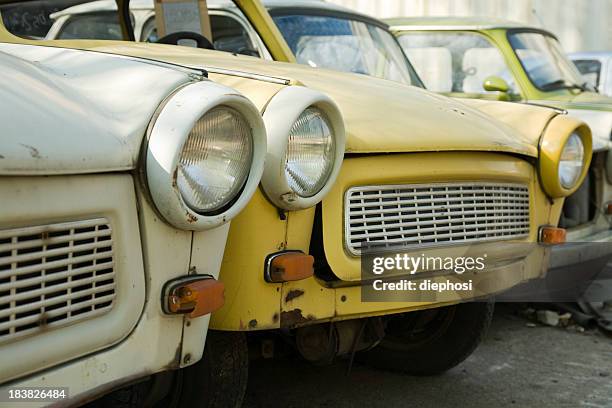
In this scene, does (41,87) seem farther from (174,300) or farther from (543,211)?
(543,211)

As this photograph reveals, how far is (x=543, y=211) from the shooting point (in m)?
3.10

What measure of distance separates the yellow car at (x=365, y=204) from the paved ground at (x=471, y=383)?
0.18 m

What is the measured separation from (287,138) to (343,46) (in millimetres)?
2509

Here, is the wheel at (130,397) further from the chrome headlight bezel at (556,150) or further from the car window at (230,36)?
the car window at (230,36)

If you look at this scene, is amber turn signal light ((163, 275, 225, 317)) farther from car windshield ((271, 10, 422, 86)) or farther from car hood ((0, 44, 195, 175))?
car windshield ((271, 10, 422, 86))

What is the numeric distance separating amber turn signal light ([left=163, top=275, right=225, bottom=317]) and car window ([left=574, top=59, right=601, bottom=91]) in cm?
761

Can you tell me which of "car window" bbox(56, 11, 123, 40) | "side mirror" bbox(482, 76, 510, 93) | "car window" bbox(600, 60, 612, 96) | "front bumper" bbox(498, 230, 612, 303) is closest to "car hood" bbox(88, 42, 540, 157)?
"car window" bbox(56, 11, 123, 40)

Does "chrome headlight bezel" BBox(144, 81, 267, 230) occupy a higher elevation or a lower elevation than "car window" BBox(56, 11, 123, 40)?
lower

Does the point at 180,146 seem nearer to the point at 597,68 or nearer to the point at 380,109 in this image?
the point at 380,109

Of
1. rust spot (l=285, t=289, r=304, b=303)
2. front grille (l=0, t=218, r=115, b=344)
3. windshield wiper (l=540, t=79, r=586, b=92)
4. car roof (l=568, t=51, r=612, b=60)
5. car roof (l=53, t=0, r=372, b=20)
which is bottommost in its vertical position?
rust spot (l=285, t=289, r=304, b=303)

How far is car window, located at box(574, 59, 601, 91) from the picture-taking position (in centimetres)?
876

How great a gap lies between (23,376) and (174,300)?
1.23 feet

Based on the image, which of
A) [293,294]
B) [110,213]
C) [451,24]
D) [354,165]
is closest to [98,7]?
[354,165]

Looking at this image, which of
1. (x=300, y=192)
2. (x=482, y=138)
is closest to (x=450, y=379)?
(x=482, y=138)
